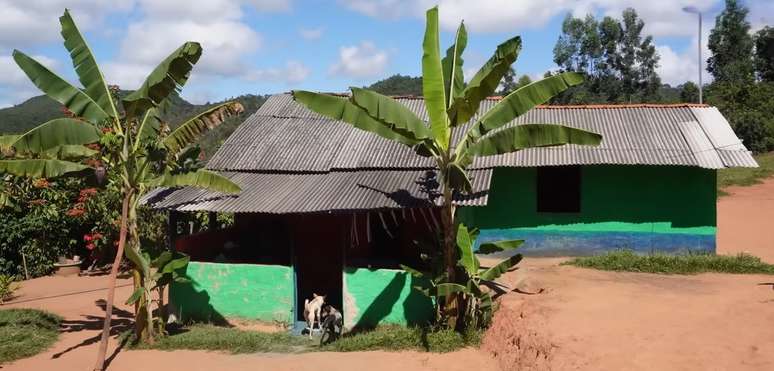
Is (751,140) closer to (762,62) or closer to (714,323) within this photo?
(762,62)

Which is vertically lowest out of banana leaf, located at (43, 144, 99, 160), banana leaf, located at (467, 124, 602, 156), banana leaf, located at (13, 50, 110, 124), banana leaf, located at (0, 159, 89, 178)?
banana leaf, located at (0, 159, 89, 178)

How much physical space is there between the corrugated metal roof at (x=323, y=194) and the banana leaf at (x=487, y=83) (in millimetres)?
1571

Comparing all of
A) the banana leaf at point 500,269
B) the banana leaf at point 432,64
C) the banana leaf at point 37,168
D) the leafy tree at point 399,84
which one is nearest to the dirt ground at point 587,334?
the banana leaf at point 500,269

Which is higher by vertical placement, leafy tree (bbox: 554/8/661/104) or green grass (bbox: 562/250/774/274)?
leafy tree (bbox: 554/8/661/104)

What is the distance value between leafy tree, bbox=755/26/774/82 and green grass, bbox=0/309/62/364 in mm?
44441

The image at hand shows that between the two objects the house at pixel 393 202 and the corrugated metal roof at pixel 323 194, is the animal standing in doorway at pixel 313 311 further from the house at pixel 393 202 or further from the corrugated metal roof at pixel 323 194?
the corrugated metal roof at pixel 323 194

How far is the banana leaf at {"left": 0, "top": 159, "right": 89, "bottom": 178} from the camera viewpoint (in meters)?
8.09

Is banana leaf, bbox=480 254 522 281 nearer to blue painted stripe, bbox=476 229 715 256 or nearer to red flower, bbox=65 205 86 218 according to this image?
blue painted stripe, bbox=476 229 715 256

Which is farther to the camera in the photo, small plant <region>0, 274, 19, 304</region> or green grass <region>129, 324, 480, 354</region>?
small plant <region>0, 274, 19, 304</region>

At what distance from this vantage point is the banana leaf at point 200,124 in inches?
361

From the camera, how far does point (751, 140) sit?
3288 centimetres

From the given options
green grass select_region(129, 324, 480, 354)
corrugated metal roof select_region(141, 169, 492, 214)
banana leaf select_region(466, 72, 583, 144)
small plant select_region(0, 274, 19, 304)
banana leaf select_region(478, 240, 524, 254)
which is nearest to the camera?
banana leaf select_region(466, 72, 583, 144)

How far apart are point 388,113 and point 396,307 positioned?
2.96 meters

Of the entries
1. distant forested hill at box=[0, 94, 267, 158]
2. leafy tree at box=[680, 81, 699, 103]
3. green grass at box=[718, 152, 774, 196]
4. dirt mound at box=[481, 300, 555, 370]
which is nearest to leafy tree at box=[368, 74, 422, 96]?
distant forested hill at box=[0, 94, 267, 158]
